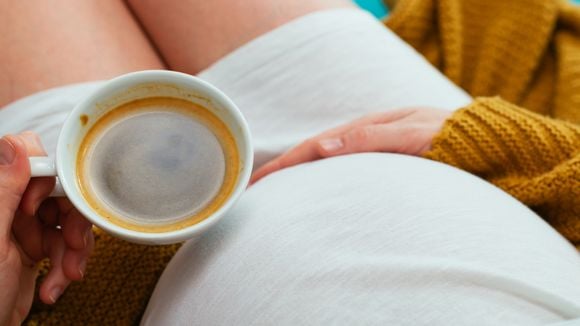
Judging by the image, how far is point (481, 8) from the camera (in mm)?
1035

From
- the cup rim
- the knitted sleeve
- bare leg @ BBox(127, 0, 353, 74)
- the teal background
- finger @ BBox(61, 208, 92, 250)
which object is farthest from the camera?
the teal background

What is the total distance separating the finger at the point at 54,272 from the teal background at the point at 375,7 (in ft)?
2.70

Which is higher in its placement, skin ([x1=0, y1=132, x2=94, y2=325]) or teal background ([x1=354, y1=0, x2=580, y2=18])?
skin ([x1=0, y1=132, x2=94, y2=325])

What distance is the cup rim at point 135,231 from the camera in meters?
0.47

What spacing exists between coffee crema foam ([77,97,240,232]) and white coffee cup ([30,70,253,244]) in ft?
0.03

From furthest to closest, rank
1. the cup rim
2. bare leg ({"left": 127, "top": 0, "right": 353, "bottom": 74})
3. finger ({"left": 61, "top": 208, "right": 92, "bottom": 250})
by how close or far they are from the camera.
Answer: bare leg ({"left": 127, "top": 0, "right": 353, "bottom": 74}) → finger ({"left": 61, "top": 208, "right": 92, "bottom": 250}) → the cup rim

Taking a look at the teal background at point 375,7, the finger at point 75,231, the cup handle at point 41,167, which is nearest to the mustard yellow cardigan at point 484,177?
the finger at point 75,231

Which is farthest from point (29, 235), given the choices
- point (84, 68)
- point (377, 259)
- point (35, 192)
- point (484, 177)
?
point (484, 177)

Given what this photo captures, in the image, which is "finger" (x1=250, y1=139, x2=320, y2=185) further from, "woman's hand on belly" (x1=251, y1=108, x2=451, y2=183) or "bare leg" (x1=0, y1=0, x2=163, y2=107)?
"bare leg" (x1=0, y1=0, x2=163, y2=107)

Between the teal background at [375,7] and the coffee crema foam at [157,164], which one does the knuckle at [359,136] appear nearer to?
the coffee crema foam at [157,164]

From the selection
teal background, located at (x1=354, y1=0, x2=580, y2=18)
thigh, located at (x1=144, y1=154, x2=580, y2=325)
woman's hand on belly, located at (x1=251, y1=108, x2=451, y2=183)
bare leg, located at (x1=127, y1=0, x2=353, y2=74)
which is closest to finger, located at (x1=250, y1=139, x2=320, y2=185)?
woman's hand on belly, located at (x1=251, y1=108, x2=451, y2=183)

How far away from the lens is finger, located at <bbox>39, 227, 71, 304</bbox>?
0.59 metres

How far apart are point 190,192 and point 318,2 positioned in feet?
1.43

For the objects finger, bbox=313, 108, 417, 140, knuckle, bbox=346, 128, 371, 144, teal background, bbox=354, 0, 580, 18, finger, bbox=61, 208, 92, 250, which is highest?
finger, bbox=61, 208, 92, 250
